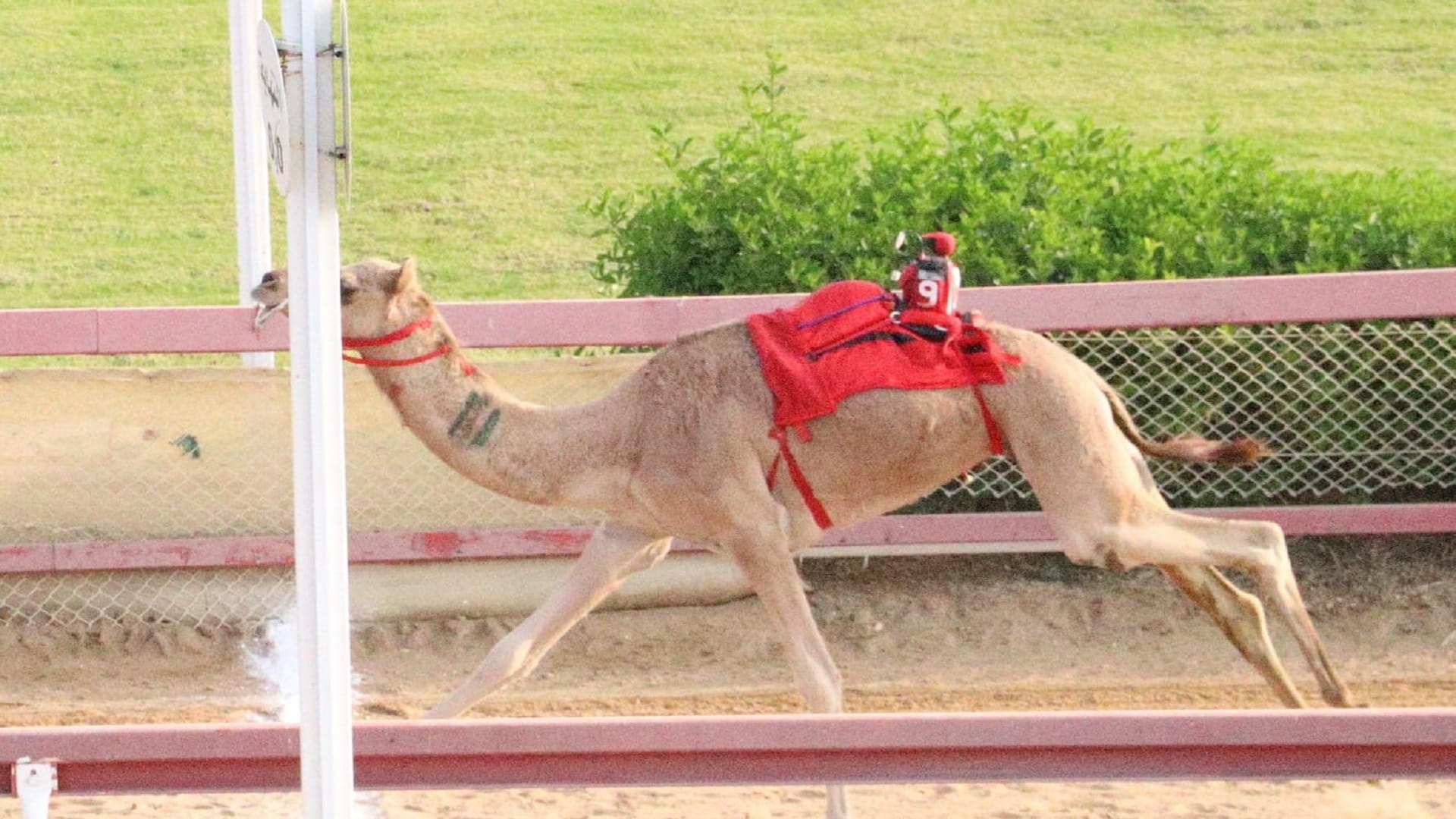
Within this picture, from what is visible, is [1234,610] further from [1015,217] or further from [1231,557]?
[1015,217]

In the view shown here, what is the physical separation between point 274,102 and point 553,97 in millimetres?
11773

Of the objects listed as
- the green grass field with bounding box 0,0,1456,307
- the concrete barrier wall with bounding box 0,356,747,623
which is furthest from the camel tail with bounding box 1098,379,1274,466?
the green grass field with bounding box 0,0,1456,307

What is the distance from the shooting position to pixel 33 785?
4582 mm

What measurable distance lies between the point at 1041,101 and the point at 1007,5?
6.79 ft

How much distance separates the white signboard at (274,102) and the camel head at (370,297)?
7.69 feet

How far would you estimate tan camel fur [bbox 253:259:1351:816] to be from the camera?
631 centimetres

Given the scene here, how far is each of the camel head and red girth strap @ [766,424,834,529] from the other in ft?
3.86

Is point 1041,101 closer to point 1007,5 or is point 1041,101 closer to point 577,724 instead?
point 1007,5

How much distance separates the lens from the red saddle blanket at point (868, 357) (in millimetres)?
6359

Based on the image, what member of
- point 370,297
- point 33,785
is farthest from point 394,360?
point 33,785

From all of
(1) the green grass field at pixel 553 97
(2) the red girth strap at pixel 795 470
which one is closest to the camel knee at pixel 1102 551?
(2) the red girth strap at pixel 795 470

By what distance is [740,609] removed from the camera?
28.0ft

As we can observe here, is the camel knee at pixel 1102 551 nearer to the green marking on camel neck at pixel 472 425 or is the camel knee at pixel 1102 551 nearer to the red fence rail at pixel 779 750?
the red fence rail at pixel 779 750

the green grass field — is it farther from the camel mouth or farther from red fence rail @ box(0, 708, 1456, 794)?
red fence rail @ box(0, 708, 1456, 794)
